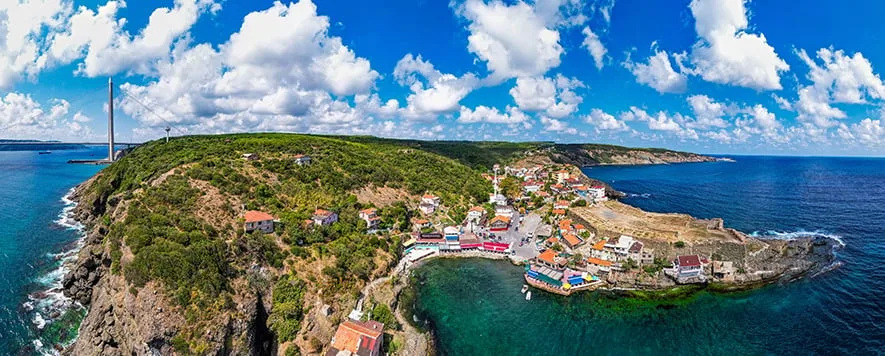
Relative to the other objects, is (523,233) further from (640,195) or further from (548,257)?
(640,195)

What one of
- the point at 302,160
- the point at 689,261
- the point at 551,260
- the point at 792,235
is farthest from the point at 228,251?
the point at 792,235

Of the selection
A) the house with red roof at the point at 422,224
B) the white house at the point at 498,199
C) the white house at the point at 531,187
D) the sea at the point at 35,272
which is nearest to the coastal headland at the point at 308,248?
the white house at the point at 498,199

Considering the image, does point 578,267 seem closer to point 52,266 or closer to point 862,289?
point 862,289

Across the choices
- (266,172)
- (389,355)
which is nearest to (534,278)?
(389,355)

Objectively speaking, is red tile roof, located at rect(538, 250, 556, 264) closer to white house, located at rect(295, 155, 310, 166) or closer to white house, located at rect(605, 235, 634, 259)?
white house, located at rect(605, 235, 634, 259)

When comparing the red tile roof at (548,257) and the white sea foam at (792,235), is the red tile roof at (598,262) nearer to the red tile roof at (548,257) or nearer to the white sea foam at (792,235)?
the red tile roof at (548,257)

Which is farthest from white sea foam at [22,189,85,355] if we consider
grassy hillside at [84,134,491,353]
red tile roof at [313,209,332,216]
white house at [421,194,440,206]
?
white house at [421,194,440,206]
